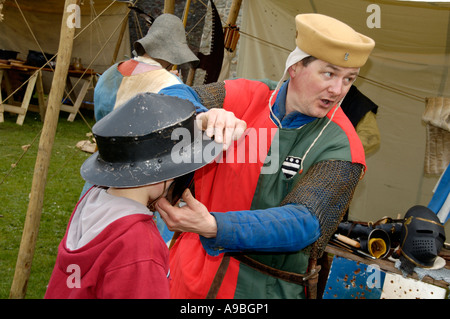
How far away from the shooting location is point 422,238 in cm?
269

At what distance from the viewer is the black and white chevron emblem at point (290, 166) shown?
5.58 feet

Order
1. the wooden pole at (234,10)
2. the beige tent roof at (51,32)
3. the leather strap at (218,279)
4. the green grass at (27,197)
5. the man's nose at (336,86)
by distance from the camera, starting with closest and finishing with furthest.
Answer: the man's nose at (336,86)
the leather strap at (218,279)
the green grass at (27,197)
the wooden pole at (234,10)
the beige tent roof at (51,32)

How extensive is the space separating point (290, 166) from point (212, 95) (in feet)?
1.69

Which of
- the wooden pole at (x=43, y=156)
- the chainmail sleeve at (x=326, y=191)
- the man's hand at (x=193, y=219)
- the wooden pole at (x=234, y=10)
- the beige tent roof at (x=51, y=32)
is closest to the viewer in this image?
the man's hand at (x=193, y=219)

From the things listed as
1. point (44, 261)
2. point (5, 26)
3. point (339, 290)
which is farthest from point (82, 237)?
point (5, 26)

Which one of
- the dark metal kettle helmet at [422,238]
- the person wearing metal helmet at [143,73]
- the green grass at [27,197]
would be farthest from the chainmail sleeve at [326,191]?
the green grass at [27,197]

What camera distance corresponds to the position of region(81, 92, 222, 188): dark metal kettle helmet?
4.21ft

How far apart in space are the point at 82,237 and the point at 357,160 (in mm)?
1010

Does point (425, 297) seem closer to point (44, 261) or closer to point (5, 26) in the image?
point (44, 261)

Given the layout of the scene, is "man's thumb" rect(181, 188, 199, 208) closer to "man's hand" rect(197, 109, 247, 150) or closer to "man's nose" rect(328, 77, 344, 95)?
"man's hand" rect(197, 109, 247, 150)

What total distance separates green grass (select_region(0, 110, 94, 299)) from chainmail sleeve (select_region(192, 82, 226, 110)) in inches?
97.2

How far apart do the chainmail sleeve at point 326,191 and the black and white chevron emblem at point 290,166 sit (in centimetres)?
7

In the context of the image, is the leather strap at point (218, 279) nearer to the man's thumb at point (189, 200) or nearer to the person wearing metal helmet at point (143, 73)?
the man's thumb at point (189, 200)

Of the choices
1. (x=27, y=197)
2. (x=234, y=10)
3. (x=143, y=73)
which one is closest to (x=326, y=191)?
(x=143, y=73)
